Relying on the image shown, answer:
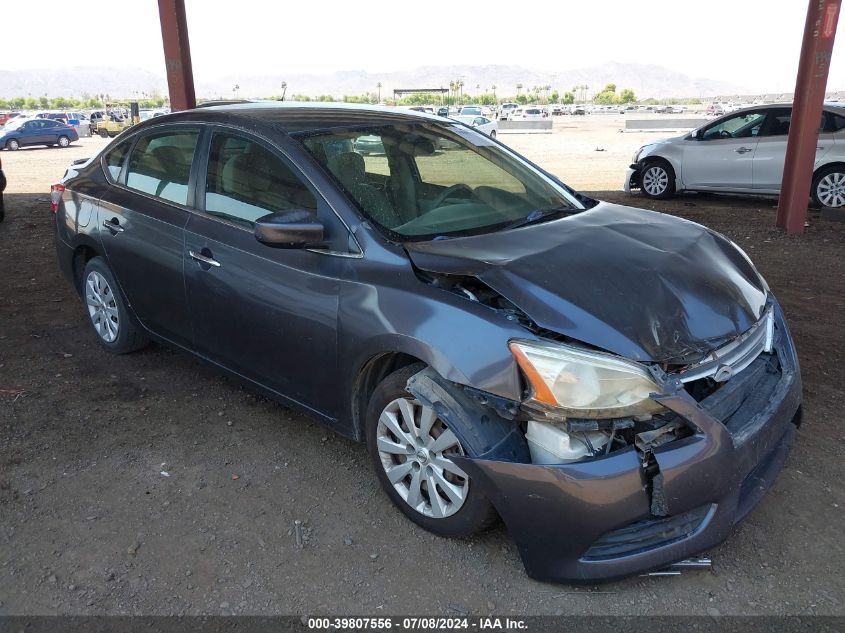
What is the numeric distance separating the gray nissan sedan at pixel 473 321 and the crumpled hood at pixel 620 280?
1 cm

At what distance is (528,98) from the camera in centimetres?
14762

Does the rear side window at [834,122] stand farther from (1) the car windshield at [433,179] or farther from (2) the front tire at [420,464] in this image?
(2) the front tire at [420,464]

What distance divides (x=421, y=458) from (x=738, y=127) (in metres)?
10.6

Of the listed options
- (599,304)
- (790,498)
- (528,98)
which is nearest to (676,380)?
(599,304)

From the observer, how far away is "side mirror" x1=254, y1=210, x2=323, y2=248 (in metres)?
3.03

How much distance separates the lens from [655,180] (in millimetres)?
12125

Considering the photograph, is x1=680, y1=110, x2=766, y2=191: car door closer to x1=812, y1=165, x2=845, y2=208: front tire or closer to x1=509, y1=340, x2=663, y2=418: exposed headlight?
x1=812, y1=165, x2=845, y2=208: front tire

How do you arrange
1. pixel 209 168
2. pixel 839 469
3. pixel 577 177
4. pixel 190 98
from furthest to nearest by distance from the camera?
1. pixel 577 177
2. pixel 190 98
3. pixel 209 168
4. pixel 839 469

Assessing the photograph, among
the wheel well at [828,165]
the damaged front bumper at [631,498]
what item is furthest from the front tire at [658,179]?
the damaged front bumper at [631,498]

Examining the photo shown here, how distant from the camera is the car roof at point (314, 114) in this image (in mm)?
3691

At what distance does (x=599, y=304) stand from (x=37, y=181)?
1698 centimetres

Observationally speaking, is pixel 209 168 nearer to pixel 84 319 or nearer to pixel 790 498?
pixel 84 319

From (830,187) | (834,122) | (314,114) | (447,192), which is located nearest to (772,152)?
(834,122)

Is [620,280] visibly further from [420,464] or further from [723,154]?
[723,154]
